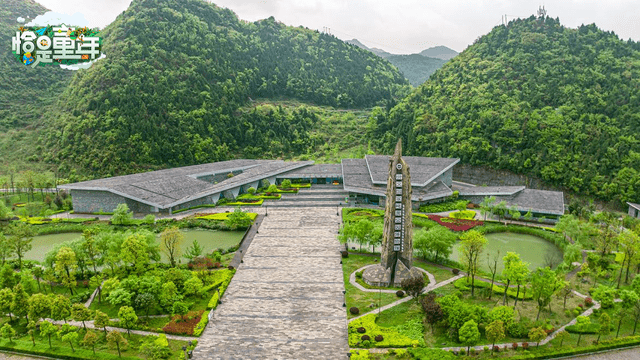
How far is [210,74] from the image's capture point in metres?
84.9

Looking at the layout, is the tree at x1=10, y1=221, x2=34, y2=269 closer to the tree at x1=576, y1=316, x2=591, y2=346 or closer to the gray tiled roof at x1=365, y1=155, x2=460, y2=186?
the gray tiled roof at x1=365, y1=155, x2=460, y2=186

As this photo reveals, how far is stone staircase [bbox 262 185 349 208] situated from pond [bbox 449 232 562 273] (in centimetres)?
1761

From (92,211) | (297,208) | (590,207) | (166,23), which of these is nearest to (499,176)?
(590,207)

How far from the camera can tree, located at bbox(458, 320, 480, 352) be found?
60.6 feet

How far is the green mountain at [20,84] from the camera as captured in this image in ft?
230

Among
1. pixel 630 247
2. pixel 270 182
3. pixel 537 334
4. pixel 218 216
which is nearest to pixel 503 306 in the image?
pixel 537 334

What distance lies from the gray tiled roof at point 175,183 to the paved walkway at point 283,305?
14297 millimetres

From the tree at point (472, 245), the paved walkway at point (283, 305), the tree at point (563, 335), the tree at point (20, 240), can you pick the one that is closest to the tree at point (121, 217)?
the tree at point (20, 240)

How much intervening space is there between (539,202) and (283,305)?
30.8m

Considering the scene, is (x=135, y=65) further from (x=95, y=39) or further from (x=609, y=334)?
(x=609, y=334)

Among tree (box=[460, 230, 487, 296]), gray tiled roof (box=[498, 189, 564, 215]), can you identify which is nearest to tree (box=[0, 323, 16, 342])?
tree (box=[460, 230, 487, 296])

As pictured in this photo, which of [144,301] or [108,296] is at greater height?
[144,301]

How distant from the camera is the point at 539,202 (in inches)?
1636

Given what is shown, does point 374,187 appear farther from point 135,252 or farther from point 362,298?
point 135,252
